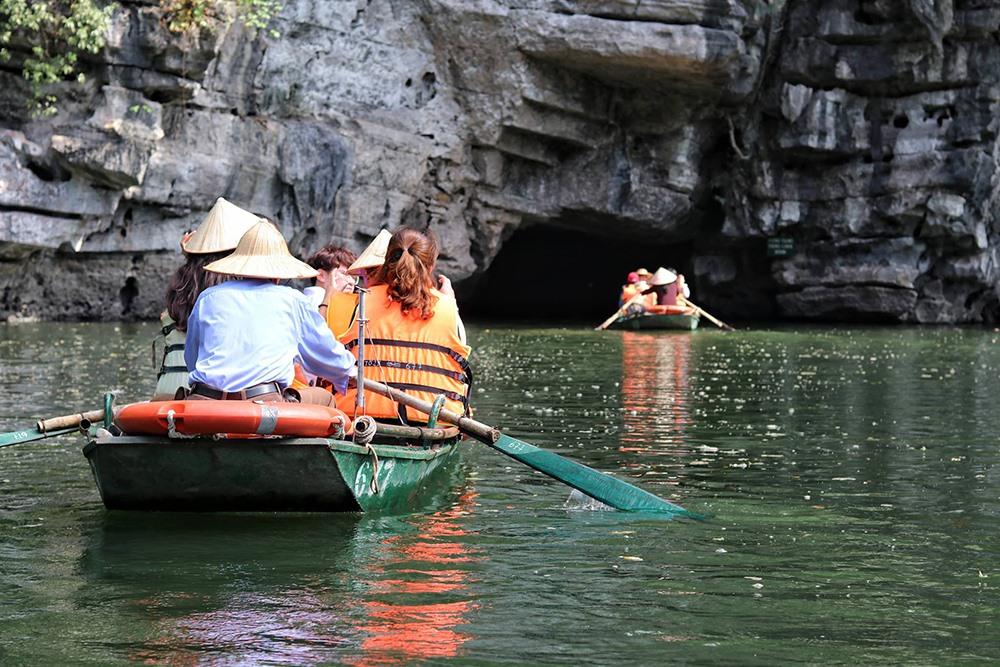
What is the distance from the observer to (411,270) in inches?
340

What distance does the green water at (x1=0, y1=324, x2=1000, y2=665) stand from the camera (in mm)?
5418

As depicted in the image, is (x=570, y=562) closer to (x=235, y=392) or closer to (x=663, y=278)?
(x=235, y=392)

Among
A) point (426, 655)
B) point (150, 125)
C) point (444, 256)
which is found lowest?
point (426, 655)

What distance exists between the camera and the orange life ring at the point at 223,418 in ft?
23.4

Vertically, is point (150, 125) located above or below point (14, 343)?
above

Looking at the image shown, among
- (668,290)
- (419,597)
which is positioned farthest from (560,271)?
(419,597)

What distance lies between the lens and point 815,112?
3475 cm

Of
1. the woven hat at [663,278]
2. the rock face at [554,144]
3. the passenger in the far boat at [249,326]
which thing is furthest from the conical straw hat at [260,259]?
the woven hat at [663,278]

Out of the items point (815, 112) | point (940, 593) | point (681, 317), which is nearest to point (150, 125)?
point (681, 317)

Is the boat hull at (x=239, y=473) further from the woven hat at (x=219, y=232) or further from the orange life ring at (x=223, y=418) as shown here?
the woven hat at (x=219, y=232)

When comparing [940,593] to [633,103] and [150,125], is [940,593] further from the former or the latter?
[633,103]

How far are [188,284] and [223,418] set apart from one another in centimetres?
121

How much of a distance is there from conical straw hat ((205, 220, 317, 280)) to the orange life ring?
73 cm

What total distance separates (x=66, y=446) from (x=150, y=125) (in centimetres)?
1728
